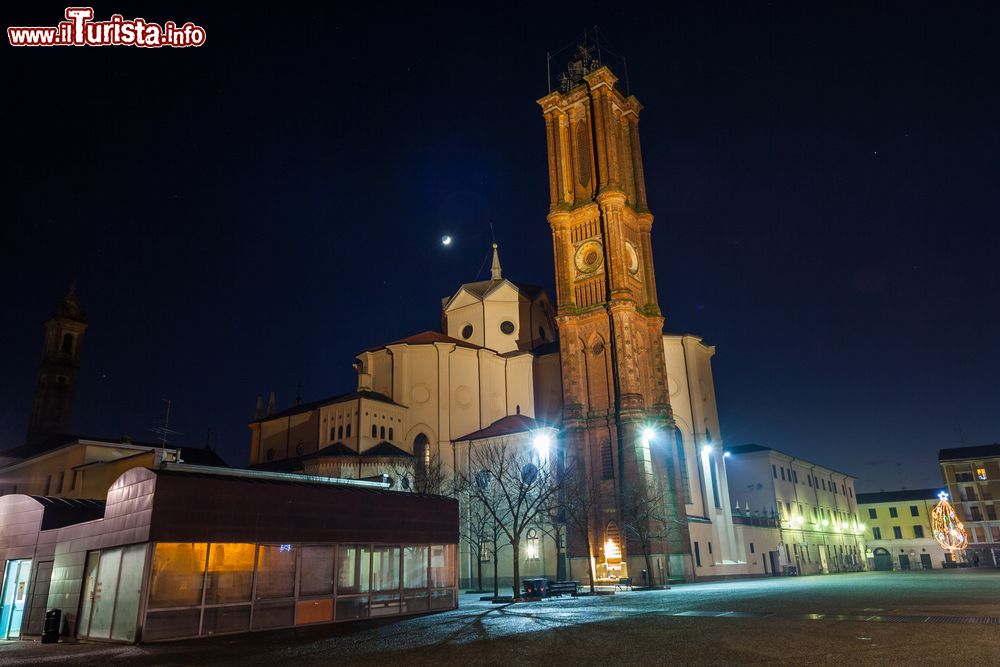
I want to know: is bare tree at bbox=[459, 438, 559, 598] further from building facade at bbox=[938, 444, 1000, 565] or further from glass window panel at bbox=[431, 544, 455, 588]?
building facade at bbox=[938, 444, 1000, 565]

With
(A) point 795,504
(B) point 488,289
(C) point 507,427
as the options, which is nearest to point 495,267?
(B) point 488,289

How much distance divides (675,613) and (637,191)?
1877 inches

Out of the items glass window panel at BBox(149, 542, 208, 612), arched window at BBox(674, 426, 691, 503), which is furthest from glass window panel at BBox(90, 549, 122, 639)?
arched window at BBox(674, 426, 691, 503)

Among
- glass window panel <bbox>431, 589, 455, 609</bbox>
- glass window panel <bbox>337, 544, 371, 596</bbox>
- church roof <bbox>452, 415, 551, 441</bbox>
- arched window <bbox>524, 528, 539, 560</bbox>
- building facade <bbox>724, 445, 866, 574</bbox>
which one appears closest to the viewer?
glass window panel <bbox>337, 544, 371, 596</bbox>

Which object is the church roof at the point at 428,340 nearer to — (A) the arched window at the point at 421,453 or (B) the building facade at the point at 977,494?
(A) the arched window at the point at 421,453

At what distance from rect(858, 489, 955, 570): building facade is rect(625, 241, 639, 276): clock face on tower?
2707 inches

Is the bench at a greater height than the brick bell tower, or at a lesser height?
lesser

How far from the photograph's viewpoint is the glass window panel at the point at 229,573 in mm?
19875

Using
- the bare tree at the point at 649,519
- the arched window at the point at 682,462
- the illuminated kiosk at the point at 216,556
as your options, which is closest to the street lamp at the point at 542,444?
the bare tree at the point at 649,519

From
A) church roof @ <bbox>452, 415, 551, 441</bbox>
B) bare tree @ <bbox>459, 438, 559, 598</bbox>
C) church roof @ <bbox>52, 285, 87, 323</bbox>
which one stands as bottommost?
bare tree @ <bbox>459, 438, 559, 598</bbox>

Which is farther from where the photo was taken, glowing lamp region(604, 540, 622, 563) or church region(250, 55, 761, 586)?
church region(250, 55, 761, 586)

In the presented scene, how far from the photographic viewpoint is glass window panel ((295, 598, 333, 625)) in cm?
2159

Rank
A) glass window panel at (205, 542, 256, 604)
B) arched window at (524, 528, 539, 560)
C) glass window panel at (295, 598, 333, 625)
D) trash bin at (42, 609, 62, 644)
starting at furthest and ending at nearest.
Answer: arched window at (524, 528, 539, 560) < glass window panel at (295, 598, 333, 625) < trash bin at (42, 609, 62, 644) < glass window panel at (205, 542, 256, 604)

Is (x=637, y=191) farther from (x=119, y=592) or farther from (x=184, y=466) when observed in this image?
(x=119, y=592)
